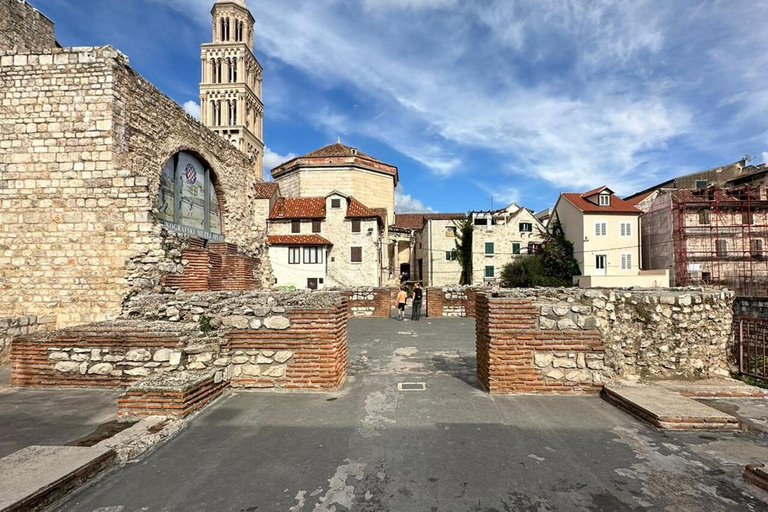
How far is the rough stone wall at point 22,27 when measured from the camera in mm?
10016

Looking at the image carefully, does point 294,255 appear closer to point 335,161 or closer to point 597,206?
point 335,161

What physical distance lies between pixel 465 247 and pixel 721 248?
68.2ft

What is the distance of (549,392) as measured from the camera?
5184 millimetres

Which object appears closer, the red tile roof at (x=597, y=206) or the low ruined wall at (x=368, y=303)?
the low ruined wall at (x=368, y=303)

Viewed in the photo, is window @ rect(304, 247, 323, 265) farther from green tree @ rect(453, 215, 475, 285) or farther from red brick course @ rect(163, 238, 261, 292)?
red brick course @ rect(163, 238, 261, 292)

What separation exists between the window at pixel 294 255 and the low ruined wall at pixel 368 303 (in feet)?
51.2

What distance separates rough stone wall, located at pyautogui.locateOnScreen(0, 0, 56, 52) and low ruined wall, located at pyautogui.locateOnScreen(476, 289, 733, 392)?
1362 cm

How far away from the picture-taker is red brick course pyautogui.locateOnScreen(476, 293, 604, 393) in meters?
5.19

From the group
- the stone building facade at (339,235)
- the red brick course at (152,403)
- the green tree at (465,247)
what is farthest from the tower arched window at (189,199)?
the green tree at (465,247)

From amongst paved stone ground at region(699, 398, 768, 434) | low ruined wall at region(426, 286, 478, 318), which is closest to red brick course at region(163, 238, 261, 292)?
low ruined wall at region(426, 286, 478, 318)

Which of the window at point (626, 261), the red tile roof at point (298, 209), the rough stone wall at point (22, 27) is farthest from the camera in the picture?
the red tile roof at point (298, 209)

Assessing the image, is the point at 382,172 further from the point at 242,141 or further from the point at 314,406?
the point at 314,406

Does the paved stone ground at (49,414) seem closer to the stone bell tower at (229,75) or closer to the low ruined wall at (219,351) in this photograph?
the low ruined wall at (219,351)

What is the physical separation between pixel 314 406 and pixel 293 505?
205 cm
